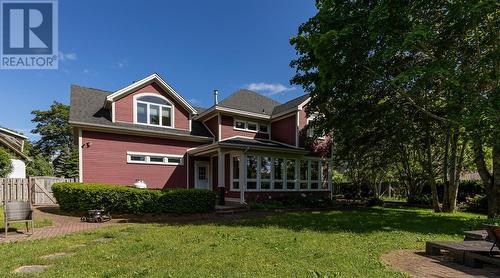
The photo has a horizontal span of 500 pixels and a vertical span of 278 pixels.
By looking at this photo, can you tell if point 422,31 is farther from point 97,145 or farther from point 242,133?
point 97,145

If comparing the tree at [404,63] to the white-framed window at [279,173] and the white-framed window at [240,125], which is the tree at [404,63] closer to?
the white-framed window at [279,173]

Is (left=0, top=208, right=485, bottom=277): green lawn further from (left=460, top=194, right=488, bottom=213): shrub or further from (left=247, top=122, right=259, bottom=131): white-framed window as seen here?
(left=460, top=194, right=488, bottom=213): shrub

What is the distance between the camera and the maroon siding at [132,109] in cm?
1744

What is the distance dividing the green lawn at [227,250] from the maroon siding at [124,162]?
24.5 feet

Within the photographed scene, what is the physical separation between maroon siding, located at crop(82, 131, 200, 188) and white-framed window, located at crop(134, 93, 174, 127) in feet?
3.81

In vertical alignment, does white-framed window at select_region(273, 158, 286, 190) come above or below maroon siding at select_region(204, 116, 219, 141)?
below

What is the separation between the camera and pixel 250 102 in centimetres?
2219

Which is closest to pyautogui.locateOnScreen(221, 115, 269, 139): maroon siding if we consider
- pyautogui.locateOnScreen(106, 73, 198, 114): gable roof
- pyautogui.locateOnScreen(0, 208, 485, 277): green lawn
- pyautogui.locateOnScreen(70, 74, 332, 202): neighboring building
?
pyautogui.locateOnScreen(70, 74, 332, 202): neighboring building

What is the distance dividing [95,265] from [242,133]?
50.3ft

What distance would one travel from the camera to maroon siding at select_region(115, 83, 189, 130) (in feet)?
57.2

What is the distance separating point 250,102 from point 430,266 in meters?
17.5

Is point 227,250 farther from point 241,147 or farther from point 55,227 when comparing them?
point 241,147

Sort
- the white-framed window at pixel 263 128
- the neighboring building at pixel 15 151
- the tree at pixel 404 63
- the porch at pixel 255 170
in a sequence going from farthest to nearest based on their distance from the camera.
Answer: the neighboring building at pixel 15 151 → the white-framed window at pixel 263 128 → the porch at pixel 255 170 → the tree at pixel 404 63

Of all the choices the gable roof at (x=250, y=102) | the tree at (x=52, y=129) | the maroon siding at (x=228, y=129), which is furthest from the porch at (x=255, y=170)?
the tree at (x=52, y=129)
